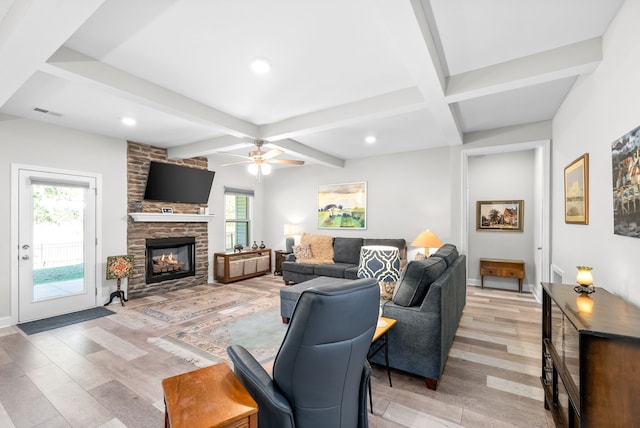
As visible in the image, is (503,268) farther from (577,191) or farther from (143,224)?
(143,224)

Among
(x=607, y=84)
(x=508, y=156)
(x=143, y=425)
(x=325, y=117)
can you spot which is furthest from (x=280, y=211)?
(x=607, y=84)

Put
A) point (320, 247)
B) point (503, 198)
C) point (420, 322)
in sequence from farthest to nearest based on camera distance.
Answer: point (320, 247) < point (503, 198) < point (420, 322)

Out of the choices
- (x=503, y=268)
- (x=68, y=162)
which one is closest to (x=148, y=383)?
(x=68, y=162)

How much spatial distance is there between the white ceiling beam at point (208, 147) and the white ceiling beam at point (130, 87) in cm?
67

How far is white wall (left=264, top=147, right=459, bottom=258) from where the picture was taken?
5.41 metres

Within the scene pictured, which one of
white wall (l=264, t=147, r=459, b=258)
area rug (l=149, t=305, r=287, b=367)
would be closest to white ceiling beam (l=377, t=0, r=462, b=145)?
white wall (l=264, t=147, r=459, b=258)

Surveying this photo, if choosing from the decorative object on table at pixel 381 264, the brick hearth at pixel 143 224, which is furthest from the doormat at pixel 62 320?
the decorative object on table at pixel 381 264

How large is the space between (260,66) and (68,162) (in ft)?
11.9

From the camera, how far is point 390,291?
241 cm

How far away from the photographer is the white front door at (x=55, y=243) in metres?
3.82

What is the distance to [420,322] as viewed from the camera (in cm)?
230

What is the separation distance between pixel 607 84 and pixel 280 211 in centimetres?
623

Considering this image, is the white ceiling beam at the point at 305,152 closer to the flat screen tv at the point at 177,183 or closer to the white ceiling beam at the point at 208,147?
the white ceiling beam at the point at 208,147

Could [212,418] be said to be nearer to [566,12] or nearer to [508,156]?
[566,12]
